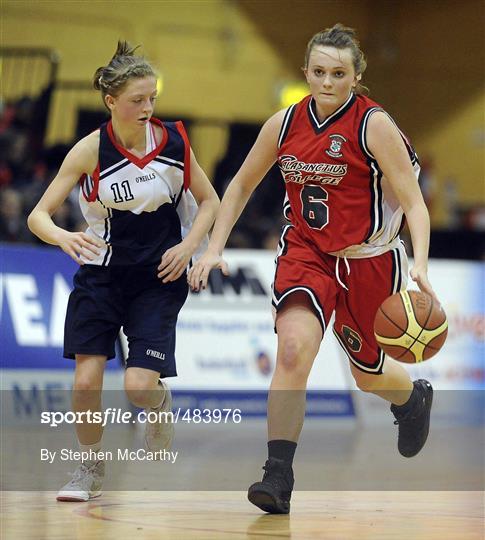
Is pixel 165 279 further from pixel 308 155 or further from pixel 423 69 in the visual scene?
pixel 423 69

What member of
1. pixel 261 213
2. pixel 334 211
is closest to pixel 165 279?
pixel 334 211

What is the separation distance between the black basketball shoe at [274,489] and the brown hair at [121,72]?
1.80 meters

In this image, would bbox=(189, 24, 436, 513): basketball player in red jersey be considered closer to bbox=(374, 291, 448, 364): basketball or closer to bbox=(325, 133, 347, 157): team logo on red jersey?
bbox=(325, 133, 347, 157): team logo on red jersey

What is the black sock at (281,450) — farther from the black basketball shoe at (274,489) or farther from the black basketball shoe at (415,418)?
the black basketball shoe at (415,418)

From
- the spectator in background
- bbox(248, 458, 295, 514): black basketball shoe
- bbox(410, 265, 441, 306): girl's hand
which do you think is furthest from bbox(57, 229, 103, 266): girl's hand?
the spectator in background

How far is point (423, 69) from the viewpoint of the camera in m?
20.1

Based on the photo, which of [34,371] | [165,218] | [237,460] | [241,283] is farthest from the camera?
[241,283]

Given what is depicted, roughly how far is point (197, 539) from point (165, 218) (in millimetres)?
1750

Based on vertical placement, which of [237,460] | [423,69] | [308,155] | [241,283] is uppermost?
[423,69]

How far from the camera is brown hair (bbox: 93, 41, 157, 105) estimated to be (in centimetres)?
516

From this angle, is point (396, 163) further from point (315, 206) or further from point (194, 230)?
point (194, 230)

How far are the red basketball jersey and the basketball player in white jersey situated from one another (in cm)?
50

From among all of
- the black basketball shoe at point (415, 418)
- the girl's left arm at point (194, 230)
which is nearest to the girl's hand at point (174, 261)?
the girl's left arm at point (194, 230)

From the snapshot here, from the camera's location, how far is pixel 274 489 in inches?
193
